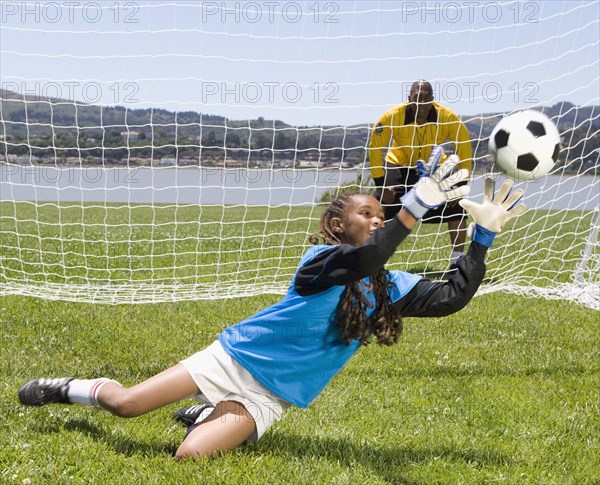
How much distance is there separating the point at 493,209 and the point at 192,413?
1867 mm

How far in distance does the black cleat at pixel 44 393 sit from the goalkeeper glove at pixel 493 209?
2.21 metres

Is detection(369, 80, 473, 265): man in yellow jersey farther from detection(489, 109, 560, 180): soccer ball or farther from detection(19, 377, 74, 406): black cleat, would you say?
detection(19, 377, 74, 406): black cleat

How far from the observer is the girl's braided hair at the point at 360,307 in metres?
3.49

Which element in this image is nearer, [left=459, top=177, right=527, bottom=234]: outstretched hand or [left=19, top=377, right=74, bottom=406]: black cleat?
[left=459, top=177, right=527, bottom=234]: outstretched hand

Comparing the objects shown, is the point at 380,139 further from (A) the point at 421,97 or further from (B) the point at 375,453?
(B) the point at 375,453

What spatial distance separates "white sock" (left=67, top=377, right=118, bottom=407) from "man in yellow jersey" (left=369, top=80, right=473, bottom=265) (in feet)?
10.7

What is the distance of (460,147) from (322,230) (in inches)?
138

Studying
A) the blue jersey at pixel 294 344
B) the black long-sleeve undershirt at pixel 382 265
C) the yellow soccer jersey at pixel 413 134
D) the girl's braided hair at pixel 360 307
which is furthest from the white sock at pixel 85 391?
the yellow soccer jersey at pixel 413 134

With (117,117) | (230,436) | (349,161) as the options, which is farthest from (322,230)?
(349,161)

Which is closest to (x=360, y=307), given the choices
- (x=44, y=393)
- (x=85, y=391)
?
(x=85, y=391)

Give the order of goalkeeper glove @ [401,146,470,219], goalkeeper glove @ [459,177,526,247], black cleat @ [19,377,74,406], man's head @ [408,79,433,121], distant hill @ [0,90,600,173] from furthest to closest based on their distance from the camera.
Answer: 1. man's head @ [408,79,433,121]
2. distant hill @ [0,90,600,173]
3. black cleat @ [19,377,74,406]
4. goalkeeper glove @ [459,177,526,247]
5. goalkeeper glove @ [401,146,470,219]

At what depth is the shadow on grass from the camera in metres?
3.54

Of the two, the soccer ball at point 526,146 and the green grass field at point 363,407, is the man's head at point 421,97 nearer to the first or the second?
the green grass field at point 363,407

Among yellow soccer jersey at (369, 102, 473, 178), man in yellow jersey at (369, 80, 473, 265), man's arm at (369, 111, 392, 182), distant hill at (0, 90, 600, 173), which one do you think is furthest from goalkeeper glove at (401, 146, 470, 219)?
man's arm at (369, 111, 392, 182)
